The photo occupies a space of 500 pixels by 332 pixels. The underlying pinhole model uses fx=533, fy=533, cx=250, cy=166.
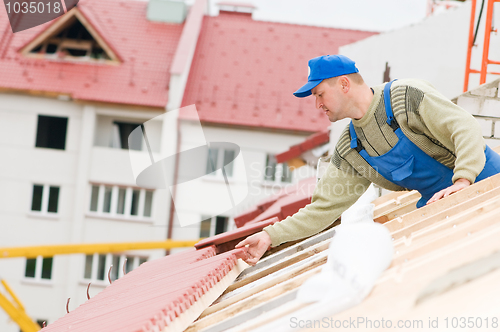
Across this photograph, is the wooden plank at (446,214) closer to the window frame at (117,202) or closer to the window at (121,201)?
the window frame at (117,202)

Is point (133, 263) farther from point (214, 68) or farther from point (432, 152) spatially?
point (432, 152)

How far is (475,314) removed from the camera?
5.08 ft

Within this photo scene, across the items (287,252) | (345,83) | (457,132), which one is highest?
(345,83)

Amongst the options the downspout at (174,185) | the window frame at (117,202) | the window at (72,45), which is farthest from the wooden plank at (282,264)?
the window at (72,45)

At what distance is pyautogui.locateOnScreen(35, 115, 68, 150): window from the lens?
64.6ft

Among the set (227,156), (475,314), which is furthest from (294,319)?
(227,156)

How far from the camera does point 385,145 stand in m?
3.35

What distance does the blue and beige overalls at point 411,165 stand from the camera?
10.7 ft

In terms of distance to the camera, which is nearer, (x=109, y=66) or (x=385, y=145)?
(x=385, y=145)

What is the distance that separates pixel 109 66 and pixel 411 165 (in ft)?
58.9

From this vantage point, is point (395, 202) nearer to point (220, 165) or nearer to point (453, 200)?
point (453, 200)

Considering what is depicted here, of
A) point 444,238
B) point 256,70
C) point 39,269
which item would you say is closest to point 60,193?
point 39,269

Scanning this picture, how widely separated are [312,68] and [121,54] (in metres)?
17.8

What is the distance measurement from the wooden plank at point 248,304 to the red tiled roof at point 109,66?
16176 millimetres
